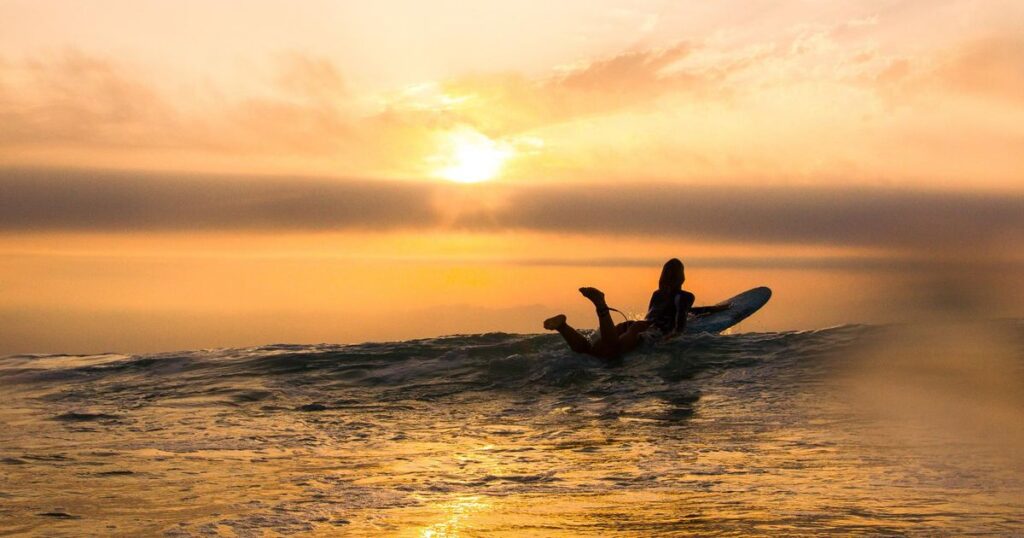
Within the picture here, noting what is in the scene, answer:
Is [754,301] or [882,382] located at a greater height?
[754,301]

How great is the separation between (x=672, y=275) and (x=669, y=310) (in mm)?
741

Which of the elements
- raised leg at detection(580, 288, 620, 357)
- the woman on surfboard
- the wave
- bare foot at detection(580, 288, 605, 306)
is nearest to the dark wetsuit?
the woman on surfboard

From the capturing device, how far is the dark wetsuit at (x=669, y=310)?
1684 cm

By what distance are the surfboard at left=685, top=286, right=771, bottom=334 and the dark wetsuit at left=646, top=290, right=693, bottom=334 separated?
1.55m

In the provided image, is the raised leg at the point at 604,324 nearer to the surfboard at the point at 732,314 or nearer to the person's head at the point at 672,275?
the person's head at the point at 672,275

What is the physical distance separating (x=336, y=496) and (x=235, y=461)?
7.63ft

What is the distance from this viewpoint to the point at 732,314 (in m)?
20.1

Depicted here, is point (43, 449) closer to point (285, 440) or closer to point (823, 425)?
point (285, 440)

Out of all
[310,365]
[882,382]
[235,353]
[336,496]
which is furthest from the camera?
[235,353]

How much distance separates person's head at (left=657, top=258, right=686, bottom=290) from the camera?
1667 cm

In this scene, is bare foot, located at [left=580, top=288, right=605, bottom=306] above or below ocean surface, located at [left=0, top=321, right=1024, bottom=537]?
above

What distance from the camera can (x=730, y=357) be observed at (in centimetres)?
1661

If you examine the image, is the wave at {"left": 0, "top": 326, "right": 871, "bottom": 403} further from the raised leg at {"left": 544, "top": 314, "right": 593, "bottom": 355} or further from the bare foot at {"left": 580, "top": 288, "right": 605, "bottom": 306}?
the bare foot at {"left": 580, "top": 288, "right": 605, "bottom": 306}

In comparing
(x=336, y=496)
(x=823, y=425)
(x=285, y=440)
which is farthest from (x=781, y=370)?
(x=336, y=496)
